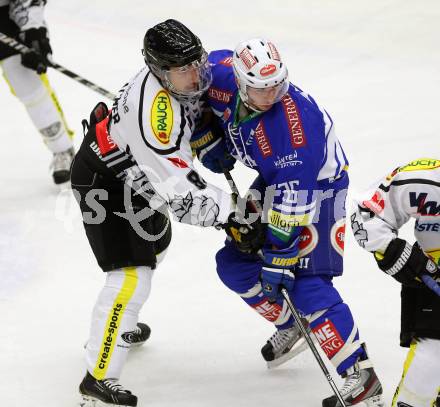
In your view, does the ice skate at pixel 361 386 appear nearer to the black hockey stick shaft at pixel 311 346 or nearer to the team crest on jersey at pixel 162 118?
the black hockey stick shaft at pixel 311 346

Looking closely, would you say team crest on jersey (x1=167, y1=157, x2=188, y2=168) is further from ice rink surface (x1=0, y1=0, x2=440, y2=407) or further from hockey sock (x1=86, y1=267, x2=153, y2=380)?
ice rink surface (x1=0, y1=0, x2=440, y2=407)

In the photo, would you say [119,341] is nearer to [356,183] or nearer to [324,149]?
[324,149]

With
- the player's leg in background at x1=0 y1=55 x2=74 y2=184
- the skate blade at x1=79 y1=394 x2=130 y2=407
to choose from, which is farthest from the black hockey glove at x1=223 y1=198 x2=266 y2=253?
the player's leg in background at x1=0 y1=55 x2=74 y2=184

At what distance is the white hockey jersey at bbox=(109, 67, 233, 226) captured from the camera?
3521 mm

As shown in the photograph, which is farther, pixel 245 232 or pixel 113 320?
pixel 113 320

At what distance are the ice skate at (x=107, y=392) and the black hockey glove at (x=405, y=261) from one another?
3.60 ft

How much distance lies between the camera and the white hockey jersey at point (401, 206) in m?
3.22

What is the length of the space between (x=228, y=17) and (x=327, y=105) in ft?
5.56

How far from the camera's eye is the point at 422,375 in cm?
325

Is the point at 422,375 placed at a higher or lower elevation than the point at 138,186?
lower

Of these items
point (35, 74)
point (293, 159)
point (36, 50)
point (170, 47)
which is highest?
point (170, 47)

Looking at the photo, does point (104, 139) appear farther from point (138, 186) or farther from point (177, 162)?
point (177, 162)

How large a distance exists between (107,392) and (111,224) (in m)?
0.61

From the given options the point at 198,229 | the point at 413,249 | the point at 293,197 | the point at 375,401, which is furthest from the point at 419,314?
the point at 198,229
